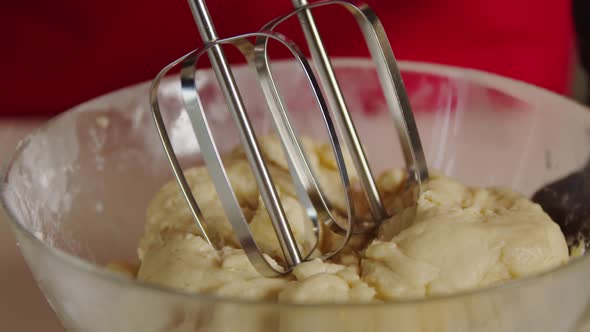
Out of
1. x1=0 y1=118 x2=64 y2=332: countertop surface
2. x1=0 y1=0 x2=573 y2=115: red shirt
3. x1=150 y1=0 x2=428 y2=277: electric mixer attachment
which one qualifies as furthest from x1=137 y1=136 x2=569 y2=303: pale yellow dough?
x1=0 y1=0 x2=573 y2=115: red shirt

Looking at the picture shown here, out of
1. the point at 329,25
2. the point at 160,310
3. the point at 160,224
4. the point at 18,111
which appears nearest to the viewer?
the point at 160,310

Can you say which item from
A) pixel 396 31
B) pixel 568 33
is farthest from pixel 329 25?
pixel 568 33

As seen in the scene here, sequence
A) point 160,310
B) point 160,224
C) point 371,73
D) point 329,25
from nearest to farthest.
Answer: point 160,310
point 160,224
point 371,73
point 329,25

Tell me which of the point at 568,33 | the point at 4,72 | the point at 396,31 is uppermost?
the point at 4,72

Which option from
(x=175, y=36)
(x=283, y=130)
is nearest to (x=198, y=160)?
(x=283, y=130)

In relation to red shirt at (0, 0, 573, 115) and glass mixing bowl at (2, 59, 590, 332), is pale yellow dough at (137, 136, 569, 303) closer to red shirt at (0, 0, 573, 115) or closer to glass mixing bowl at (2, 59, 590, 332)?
glass mixing bowl at (2, 59, 590, 332)

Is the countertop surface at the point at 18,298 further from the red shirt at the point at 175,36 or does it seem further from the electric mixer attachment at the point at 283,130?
the red shirt at the point at 175,36

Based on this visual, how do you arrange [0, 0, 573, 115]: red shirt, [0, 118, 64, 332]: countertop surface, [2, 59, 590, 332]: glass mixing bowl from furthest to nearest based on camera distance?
[0, 0, 573, 115]: red shirt
[0, 118, 64, 332]: countertop surface
[2, 59, 590, 332]: glass mixing bowl

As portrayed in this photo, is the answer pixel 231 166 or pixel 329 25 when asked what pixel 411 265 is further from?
pixel 329 25
